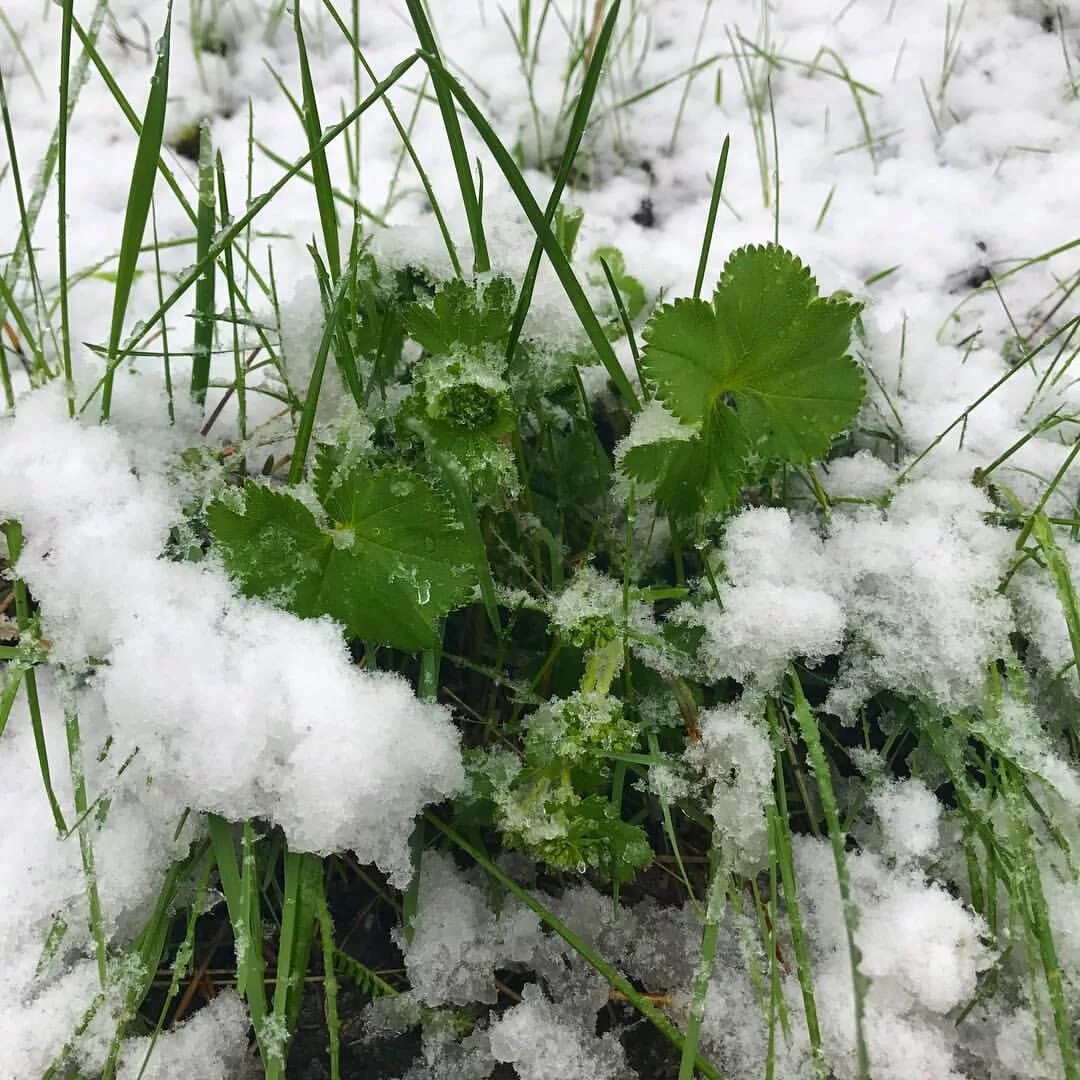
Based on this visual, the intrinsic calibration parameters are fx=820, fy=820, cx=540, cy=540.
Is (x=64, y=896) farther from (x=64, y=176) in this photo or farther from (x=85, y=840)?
(x=64, y=176)

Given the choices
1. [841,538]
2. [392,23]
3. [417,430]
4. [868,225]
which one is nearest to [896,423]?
[841,538]

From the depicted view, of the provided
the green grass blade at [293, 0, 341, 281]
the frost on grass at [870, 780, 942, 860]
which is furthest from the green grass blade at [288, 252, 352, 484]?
the frost on grass at [870, 780, 942, 860]

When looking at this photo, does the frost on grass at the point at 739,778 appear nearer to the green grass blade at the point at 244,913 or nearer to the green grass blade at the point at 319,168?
the green grass blade at the point at 244,913

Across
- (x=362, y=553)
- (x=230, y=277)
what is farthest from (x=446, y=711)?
(x=230, y=277)

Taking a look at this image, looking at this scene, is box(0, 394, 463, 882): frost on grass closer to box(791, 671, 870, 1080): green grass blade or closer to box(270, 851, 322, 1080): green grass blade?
box(270, 851, 322, 1080): green grass blade

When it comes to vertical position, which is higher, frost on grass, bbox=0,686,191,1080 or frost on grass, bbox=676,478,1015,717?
frost on grass, bbox=676,478,1015,717

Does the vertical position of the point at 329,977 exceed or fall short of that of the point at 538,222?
it falls short
